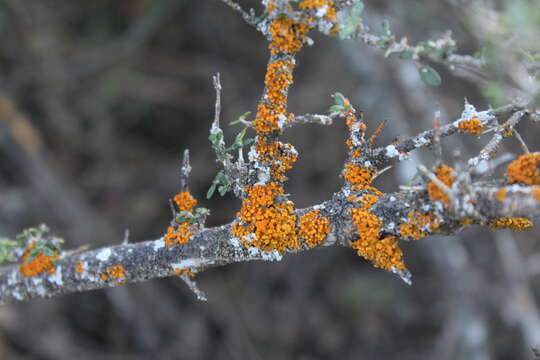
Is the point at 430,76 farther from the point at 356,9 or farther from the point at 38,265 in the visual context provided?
the point at 38,265

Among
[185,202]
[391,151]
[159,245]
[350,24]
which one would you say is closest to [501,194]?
[391,151]

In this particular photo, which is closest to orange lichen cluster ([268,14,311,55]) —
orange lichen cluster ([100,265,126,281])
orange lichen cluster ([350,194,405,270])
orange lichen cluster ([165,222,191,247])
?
orange lichen cluster ([350,194,405,270])

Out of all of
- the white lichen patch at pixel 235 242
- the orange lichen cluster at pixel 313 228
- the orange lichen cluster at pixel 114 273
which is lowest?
the orange lichen cluster at pixel 313 228

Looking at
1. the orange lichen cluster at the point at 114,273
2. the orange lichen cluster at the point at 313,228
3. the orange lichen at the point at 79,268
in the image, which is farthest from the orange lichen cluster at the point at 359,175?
the orange lichen at the point at 79,268

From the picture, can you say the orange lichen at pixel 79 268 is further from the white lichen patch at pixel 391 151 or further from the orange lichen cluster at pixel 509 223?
the orange lichen cluster at pixel 509 223

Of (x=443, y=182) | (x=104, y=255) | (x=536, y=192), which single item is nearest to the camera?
(x=536, y=192)
